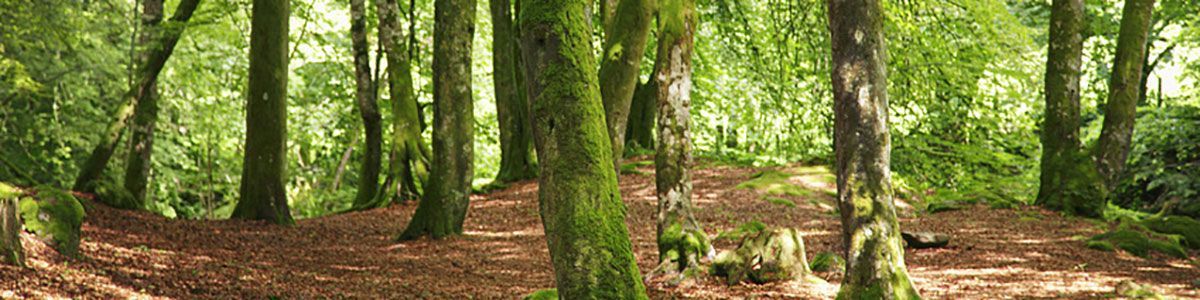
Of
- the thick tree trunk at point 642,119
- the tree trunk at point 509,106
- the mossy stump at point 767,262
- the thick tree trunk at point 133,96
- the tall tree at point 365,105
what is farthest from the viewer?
the thick tree trunk at point 642,119

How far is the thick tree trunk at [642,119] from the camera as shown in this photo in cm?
2245

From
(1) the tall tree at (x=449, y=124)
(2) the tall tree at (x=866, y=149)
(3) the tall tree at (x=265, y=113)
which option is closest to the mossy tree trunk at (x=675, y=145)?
(2) the tall tree at (x=866, y=149)

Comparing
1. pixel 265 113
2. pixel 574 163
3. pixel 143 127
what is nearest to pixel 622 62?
pixel 574 163

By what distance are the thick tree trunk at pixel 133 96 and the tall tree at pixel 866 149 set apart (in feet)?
33.8

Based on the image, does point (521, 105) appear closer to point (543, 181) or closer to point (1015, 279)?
point (1015, 279)

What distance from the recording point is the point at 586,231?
5.43 meters

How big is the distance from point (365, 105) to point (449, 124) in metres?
5.32

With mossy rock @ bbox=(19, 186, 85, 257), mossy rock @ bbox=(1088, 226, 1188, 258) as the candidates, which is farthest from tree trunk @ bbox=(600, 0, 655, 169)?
mossy rock @ bbox=(1088, 226, 1188, 258)

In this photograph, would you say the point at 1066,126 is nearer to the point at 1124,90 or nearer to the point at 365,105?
the point at 1124,90

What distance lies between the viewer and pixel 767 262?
902 centimetres

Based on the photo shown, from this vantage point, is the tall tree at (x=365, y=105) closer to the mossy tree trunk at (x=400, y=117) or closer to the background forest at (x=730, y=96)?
the mossy tree trunk at (x=400, y=117)

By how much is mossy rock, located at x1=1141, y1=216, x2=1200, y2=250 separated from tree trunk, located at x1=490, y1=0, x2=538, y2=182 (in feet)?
36.0

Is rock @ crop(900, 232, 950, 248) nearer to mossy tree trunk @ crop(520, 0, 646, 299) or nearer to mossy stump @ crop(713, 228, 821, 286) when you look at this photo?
mossy stump @ crop(713, 228, 821, 286)

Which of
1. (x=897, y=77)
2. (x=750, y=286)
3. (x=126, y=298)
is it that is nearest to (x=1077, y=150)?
(x=897, y=77)
